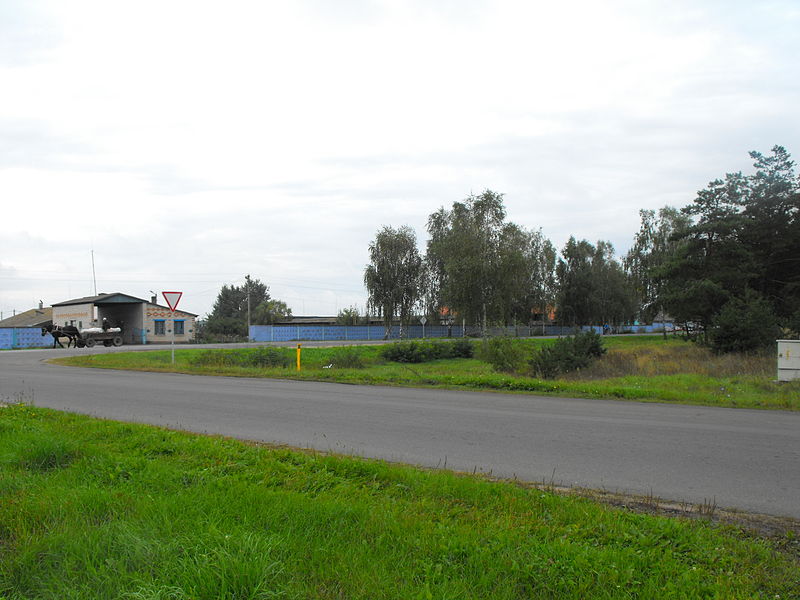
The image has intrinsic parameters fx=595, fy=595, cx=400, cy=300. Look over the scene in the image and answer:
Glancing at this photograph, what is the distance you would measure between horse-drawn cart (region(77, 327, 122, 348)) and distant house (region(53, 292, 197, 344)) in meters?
8.86

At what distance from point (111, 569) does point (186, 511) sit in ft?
3.27

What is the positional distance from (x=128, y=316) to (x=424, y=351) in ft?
119

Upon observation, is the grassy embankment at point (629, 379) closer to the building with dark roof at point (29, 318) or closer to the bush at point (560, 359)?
the bush at point (560, 359)

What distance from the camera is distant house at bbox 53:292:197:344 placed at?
5416 cm

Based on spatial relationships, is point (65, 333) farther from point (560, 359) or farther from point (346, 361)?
point (560, 359)

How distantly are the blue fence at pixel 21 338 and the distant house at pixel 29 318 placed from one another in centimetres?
2766

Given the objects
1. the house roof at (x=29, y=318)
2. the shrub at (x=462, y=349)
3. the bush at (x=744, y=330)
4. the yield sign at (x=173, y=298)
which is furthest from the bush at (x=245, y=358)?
the house roof at (x=29, y=318)

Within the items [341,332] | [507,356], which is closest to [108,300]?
[341,332]

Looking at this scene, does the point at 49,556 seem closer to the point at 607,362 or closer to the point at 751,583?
the point at 751,583

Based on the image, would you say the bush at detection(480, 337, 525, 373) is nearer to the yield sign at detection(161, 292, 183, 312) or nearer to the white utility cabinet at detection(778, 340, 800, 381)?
the white utility cabinet at detection(778, 340, 800, 381)

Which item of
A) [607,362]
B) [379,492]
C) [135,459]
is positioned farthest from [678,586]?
[607,362]

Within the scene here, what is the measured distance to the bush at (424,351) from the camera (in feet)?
122

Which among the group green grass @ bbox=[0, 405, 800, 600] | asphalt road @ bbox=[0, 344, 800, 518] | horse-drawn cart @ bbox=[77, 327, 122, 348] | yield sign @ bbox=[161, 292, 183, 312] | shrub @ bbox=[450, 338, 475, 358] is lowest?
shrub @ bbox=[450, 338, 475, 358]

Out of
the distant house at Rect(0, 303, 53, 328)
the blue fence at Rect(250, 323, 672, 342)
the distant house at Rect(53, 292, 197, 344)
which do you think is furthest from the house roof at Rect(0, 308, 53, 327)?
the blue fence at Rect(250, 323, 672, 342)
